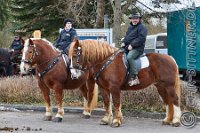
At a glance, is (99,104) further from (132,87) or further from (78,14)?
(78,14)

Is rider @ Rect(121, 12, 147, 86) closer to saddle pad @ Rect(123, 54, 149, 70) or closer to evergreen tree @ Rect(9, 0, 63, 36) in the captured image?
saddle pad @ Rect(123, 54, 149, 70)

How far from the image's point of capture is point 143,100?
43.3 ft


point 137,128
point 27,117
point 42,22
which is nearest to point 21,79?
point 27,117

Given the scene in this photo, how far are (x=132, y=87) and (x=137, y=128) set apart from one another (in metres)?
1.01

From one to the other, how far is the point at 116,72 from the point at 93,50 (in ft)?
2.50

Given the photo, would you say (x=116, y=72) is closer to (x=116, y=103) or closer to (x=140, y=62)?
(x=140, y=62)

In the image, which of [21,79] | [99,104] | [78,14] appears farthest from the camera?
[78,14]

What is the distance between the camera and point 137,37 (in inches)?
436

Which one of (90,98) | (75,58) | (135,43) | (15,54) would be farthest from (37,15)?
(135,43)

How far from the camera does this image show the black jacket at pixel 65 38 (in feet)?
41.7

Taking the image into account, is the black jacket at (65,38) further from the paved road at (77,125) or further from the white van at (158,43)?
the white van at (158,43)

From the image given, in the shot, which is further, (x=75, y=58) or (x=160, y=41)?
(x=160, y=41)

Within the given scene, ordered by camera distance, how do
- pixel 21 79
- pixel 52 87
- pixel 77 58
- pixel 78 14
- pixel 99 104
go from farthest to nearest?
pixel 78 14 → pixel 21 79 → pixel 99 104 → pixel 52 87 → pixel 77 58

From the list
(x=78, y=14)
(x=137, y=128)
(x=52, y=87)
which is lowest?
(x=137, y=128)
